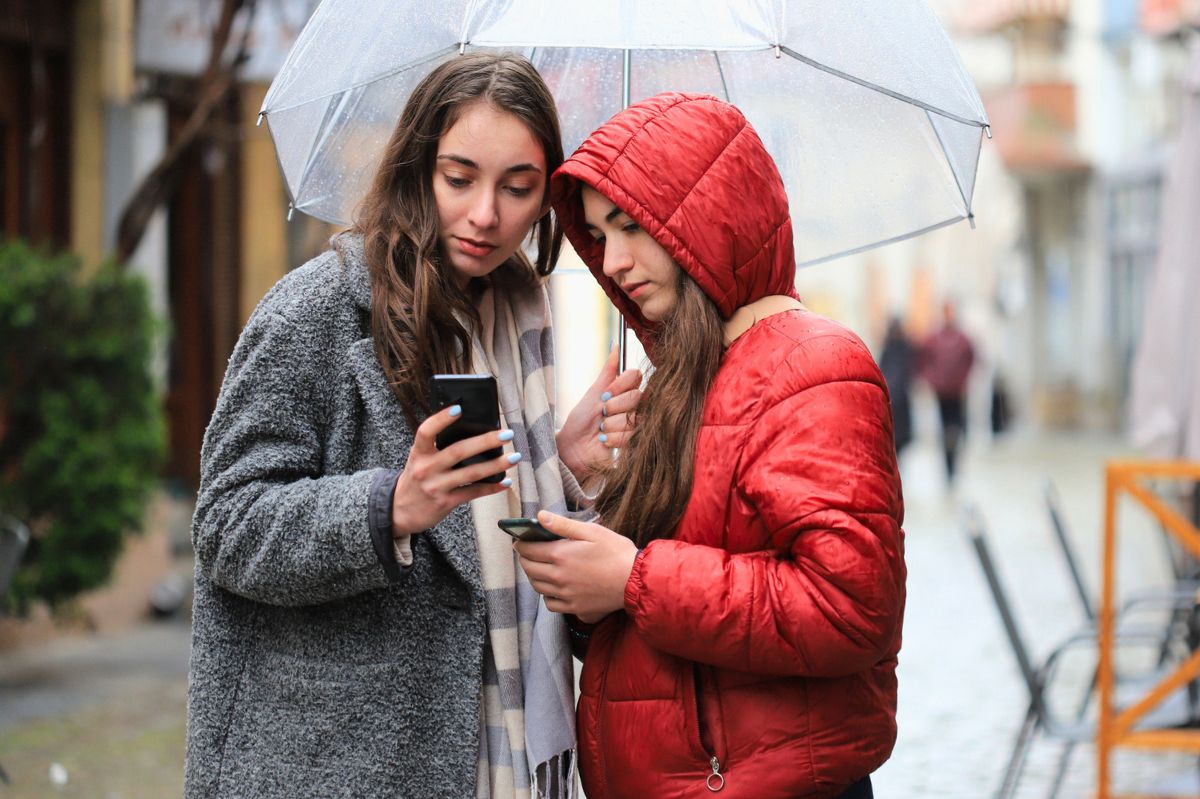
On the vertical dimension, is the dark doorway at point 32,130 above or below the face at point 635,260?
above

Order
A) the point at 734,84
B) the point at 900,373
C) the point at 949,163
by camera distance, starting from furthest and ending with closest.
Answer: the point at 900,373 → the point at 734,84 → the point at 949,163

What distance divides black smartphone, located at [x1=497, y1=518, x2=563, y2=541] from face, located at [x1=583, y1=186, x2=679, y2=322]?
370 millimetres

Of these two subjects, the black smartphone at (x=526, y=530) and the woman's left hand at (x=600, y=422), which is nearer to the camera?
the black smartphone at (x=526, y=530)

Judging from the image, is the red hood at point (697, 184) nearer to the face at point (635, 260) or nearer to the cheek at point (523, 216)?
the face at point (635, 260)

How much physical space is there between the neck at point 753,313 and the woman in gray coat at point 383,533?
14.0 inches

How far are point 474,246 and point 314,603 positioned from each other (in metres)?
0.58

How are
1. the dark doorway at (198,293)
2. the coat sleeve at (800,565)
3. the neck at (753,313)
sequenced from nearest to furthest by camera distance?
the coat sleeve at (800,565) → the neck at (753,313) → the dark doorway at (198,293)

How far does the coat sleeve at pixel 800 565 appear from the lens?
220 cm

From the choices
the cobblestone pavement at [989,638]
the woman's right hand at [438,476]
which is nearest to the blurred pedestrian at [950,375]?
the cobblestone pavement at [989,638]

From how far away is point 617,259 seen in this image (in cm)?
239

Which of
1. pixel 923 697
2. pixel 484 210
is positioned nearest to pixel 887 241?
Result: pixel 484 210

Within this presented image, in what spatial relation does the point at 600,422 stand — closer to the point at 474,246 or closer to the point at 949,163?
the point at 474,246

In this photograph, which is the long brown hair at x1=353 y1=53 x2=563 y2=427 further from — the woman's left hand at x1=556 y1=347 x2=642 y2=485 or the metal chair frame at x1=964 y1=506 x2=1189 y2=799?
the metal chair frame at x1=964 y1=506 x2=1189 y2=799

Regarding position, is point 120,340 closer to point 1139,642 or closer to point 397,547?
point 1139,642
